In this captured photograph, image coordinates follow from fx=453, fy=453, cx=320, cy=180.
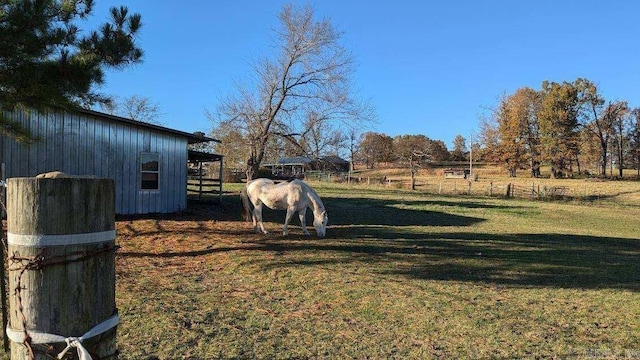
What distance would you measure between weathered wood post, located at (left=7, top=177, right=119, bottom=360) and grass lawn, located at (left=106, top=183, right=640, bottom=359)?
2630 mm

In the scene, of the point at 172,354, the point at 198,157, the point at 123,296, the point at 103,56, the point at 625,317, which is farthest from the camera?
the point at 198,157

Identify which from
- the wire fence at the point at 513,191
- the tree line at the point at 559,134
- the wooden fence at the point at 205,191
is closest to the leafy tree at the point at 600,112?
the tree line at the point at 559,134

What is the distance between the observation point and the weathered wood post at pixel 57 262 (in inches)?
62.6

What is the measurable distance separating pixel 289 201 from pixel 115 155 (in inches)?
241

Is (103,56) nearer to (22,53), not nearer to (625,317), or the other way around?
(22,53)

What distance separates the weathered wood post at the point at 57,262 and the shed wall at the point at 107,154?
35.5 ft

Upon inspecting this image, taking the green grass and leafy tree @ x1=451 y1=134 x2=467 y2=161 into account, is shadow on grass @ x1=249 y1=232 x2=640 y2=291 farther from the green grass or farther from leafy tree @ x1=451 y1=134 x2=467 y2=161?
leafy tree @ x1=451 y1=134 x2=467 y2=161

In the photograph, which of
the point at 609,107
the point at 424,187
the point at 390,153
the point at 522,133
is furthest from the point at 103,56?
the point at 390,153

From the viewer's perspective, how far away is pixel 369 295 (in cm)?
622

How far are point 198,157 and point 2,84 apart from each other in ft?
49.2

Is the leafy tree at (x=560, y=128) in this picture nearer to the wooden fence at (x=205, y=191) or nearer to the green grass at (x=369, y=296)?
the wooden fence at (x=205, y=191)

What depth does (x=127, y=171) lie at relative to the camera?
46.6 ft

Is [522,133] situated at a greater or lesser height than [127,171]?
greater

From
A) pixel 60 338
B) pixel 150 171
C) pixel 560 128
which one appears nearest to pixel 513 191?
pixel 560 128
